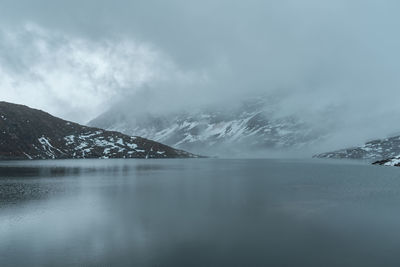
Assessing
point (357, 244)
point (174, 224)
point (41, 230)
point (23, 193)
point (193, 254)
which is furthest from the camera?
point (23, 193)

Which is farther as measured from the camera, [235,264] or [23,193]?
[23,193]

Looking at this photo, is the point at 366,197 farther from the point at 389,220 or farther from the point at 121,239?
the point at 121,239

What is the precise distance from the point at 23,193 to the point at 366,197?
7551cm

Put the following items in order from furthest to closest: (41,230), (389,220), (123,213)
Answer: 1. (123,213)
2. (389,220)
3. (41,230)

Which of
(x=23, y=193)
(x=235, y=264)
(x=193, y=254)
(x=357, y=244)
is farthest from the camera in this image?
(x=23, y=193)

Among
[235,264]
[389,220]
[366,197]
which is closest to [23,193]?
[235,264]

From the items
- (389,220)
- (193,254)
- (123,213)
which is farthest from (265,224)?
(123,213)

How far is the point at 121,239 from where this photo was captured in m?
36.8

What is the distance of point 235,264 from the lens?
29.0 meters

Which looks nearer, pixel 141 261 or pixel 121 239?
pixel 141 261

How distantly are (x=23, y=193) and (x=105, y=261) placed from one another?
51.1 meters

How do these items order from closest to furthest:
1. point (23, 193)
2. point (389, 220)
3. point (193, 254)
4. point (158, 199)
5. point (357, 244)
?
point (193, 254), point (357, 244), point (389, 220), point (158, 199), point (23, 193)

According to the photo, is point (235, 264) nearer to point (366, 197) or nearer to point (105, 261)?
point (105, 261)

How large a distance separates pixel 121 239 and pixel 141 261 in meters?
8.24
